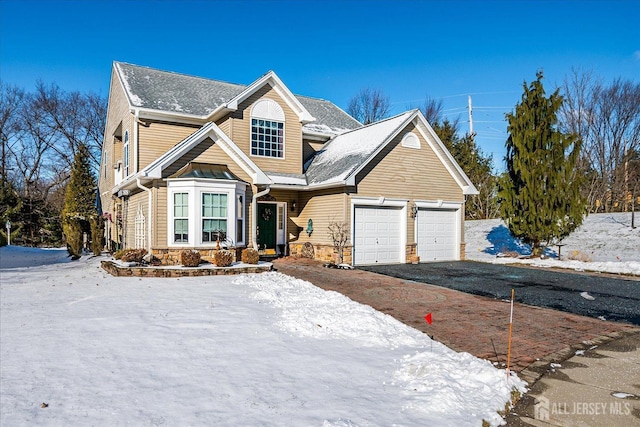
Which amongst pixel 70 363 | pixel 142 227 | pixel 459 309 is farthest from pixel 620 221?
pixel 70 363

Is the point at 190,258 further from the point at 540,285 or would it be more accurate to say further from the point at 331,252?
the point at 540,285

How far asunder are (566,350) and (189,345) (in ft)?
17.8

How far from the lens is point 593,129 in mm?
31656

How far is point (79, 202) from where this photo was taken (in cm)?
2045

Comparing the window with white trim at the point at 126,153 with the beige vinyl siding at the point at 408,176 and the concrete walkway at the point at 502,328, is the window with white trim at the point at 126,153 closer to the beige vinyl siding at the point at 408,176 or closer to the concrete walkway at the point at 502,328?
the beige vinyl siding at the point at 408,176

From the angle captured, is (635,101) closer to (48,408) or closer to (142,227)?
(142,227)

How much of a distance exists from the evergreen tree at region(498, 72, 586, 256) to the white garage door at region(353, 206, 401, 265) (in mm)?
5156

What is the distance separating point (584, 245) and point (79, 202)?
26.1 meters

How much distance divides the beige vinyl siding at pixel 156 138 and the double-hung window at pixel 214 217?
4.34 m

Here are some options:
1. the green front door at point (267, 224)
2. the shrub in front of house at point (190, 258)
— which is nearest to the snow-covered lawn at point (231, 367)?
the shrub in front of house at point (190, 258)

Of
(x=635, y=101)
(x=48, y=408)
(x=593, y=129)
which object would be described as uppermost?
(x=635, y=101)

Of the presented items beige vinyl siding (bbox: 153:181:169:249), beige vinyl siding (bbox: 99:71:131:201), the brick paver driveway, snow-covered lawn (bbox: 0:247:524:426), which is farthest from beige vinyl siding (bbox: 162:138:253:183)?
snow-covered lawn (bbox: 0:247:524:426)

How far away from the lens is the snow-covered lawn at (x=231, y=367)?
12.7 ft

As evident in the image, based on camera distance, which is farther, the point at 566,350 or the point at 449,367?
the point at 566,350
